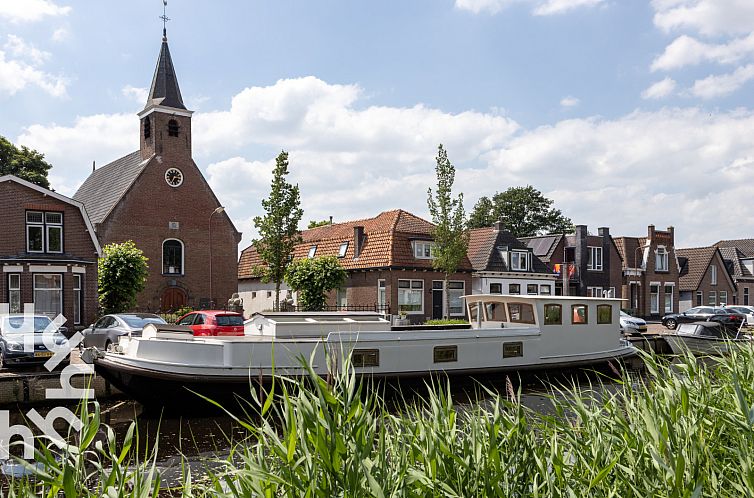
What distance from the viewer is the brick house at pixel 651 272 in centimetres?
4756

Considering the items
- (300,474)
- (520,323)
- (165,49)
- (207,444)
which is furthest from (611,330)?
(165,49)

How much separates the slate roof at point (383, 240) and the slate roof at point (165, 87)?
Result: 1102 cm

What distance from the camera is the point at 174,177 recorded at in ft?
122

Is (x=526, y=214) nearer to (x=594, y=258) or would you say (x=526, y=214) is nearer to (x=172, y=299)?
(x=594, y=258)

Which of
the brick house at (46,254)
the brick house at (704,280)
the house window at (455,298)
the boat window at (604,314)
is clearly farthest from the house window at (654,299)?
the brick house at (46,254)

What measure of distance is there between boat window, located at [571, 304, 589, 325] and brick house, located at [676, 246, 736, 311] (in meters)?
Answer: 38.0

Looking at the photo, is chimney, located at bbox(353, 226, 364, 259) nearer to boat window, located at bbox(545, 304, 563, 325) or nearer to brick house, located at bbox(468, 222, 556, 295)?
brick house, located at bbox(468, 222, 556, 295)

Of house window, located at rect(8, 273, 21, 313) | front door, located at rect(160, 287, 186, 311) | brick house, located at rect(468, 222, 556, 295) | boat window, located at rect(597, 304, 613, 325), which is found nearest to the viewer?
boat window, located at rect(597, 304, 613, 325)

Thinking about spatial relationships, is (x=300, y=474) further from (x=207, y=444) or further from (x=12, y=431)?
(x=12, y=431)

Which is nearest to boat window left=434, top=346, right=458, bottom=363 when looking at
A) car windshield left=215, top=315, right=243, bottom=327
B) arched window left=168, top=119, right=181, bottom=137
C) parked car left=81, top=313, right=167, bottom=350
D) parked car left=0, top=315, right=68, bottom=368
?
car windshield left=215, top=315, right=243, bottom=327

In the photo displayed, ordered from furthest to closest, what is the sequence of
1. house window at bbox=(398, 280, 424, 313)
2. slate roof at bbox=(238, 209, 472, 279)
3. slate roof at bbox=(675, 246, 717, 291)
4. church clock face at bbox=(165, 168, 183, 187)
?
slate roof at bbox=(675, 246, 717, 291) < church clock face at bbox=(165, 168, 183, 187) < slate roof at bbox=(238, 209, 472, 279) < house window at bbox=(398, 280, 424, 313)

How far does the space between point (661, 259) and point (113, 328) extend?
42317 mm

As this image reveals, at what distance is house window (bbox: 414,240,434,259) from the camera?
3475 centimetres

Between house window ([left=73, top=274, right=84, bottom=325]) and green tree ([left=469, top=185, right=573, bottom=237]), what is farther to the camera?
green tree ([left=469, top=185, right=573, bottom=237])
